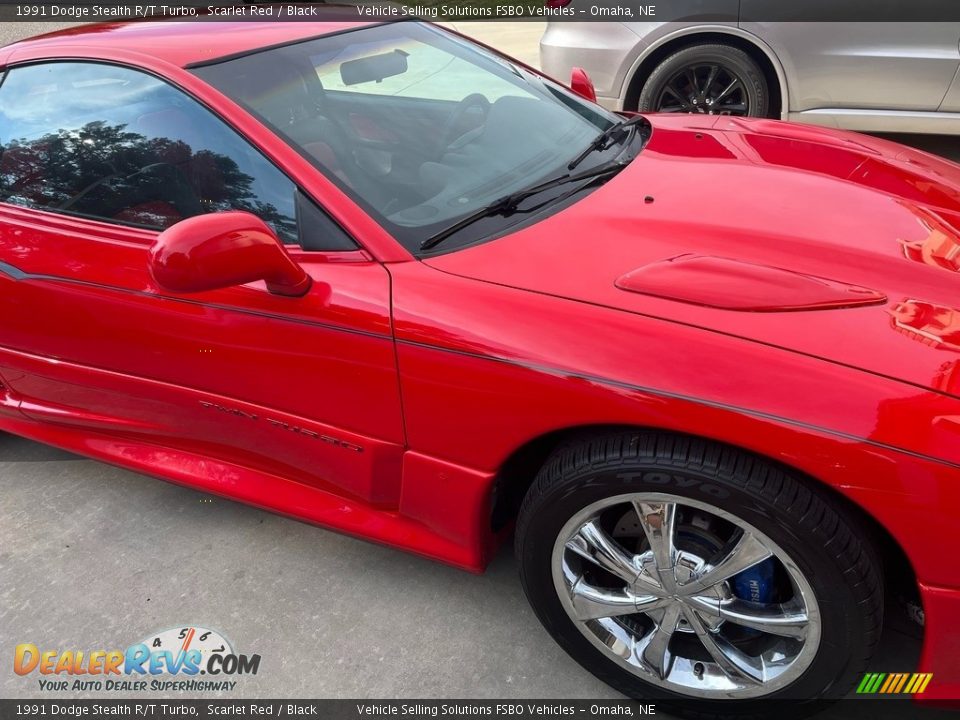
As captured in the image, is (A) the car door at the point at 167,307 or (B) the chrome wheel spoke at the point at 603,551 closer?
(B) the chrome wheel spoke at the point at 603,551

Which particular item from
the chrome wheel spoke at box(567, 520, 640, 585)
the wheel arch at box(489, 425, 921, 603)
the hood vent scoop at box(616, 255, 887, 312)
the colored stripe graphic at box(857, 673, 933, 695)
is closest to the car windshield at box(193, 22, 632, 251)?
the hood vent scoop at box(616, 255, 887, 312)

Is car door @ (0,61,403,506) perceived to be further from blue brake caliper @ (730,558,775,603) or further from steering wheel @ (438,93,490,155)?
blue brake caliper @ (730,558,775,603)

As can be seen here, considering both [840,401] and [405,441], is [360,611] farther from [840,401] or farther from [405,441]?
[840,401]

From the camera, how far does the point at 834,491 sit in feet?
4.78

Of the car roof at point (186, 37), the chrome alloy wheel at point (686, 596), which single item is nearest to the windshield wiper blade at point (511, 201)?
the chrome alloy wheel at point (686, 596)

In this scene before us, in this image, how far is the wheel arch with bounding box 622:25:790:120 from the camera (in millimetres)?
4562

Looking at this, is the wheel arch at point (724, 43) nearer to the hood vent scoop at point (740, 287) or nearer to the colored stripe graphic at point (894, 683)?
the hood vent scoop at point (740, 287)

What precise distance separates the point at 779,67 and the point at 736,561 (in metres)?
3.89

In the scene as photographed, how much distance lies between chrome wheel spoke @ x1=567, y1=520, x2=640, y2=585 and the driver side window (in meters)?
1.01

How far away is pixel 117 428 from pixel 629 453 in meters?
1.70

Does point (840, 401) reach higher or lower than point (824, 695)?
higher

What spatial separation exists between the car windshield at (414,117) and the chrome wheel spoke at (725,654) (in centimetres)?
104

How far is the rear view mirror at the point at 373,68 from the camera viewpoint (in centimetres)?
242

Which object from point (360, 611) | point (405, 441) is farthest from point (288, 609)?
point (405, 441)
